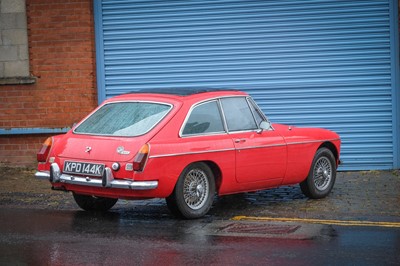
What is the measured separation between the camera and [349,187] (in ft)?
40.1

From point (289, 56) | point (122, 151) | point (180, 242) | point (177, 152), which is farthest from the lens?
point (289, 56)

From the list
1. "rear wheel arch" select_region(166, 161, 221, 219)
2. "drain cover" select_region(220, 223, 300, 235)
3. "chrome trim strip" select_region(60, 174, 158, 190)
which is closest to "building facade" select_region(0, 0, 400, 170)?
"rear wheel arch" select_region(166, 161, 221, 219)

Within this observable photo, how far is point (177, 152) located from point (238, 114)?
54.6 inches

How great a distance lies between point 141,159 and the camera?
8922 mm

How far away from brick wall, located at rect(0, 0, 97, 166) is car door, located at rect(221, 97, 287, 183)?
4.65 metres

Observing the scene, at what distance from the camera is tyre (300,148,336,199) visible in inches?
431

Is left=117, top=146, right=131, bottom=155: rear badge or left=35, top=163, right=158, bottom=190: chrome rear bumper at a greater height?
left=117, top=146, right=131, bottom=155: rear badge

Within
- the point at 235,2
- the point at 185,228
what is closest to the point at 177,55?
the point at 235,2

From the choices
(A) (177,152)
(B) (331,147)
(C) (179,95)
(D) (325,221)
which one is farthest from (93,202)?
(B) (331,147)

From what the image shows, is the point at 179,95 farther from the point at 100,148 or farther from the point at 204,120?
the point at 100,148

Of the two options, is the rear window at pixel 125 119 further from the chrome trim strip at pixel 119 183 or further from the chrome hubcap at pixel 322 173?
the chrome hubcap at pixel 322 173

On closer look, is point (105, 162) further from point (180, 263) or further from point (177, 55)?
point (177, 55)

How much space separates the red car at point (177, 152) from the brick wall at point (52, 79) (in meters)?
4.14

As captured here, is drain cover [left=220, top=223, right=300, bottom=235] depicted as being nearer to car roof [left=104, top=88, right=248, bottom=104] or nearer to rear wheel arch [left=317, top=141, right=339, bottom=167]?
car roof [left=104, top=88, right=248, bottom=104]
